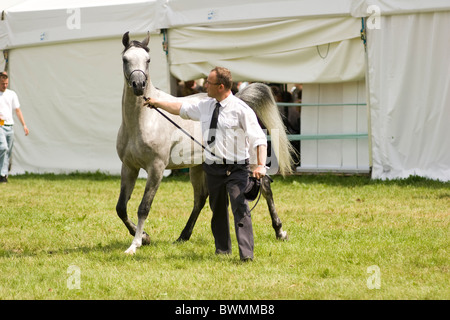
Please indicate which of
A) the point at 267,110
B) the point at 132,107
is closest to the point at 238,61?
the point at 267,110

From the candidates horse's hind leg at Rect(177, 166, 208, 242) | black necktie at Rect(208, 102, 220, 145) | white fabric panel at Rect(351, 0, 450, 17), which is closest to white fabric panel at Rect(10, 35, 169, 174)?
white fabric panel at Rect(351, 0, 450, 17)

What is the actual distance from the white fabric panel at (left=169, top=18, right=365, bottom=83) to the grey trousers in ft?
22.7

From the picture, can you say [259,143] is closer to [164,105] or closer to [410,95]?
[164,105]

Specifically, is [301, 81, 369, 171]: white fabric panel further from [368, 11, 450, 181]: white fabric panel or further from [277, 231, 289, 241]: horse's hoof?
[277, 231, 289, 241]: horse's hoof

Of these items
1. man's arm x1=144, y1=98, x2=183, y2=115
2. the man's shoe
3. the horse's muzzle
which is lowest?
the man's shoe

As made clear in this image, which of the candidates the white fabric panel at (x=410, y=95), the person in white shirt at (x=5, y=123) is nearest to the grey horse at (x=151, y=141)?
the white fabric panel at (x=410, y=95)

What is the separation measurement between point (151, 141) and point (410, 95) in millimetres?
6728

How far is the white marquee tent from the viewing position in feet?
40.9

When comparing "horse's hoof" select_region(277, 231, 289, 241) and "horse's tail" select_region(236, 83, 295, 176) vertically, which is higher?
"horse's tail" select_region(236, 83, 295, 176)

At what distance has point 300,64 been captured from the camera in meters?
13.5

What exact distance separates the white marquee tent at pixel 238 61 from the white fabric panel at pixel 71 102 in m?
0.02

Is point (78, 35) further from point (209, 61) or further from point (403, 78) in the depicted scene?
point (403, 78)

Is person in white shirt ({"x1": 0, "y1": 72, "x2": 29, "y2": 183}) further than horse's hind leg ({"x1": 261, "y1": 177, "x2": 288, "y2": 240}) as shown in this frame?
Yes
